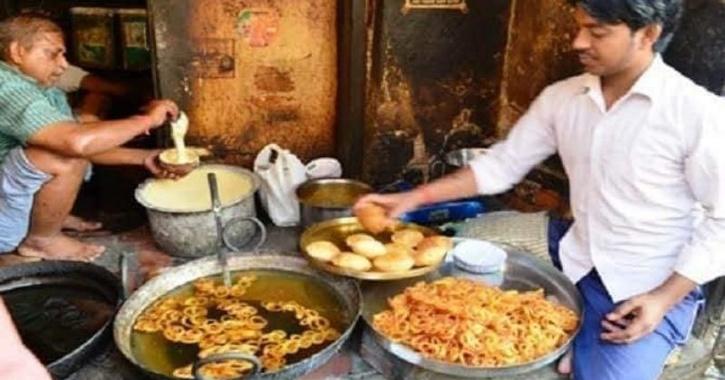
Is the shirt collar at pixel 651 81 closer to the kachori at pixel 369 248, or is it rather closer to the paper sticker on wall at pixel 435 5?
the kachori at pixel 369 248

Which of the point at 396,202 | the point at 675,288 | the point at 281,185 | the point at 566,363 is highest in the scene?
the point at 396,202

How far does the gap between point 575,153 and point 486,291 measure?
2.28 ft

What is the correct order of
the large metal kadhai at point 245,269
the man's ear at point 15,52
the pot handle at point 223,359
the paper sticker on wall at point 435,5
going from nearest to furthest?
the pot handle at point 223,359
the large metal kadhai at point 245,269
the man's ear at point 15,52
the paper sticker on wall at point 435,5

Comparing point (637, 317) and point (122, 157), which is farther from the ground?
point (122, 157)

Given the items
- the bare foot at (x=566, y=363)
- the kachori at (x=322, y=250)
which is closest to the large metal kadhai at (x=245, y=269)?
the kachori at (x=322, y=250)

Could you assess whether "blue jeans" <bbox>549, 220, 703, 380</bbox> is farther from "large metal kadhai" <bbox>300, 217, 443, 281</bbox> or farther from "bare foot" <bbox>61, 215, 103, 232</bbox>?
"bare foot" <bbox>61, 215, 103, 232</bbox>

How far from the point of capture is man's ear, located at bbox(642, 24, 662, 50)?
8.89ft

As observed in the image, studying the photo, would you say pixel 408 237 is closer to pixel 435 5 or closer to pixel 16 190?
pixel 435 5

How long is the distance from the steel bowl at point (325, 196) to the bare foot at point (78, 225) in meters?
1.22

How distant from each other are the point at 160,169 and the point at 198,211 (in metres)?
0.42

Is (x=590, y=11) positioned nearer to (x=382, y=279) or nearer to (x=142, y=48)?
(x=382, y=279)

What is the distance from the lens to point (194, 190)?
13.9 ft

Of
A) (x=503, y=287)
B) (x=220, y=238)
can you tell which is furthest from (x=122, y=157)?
(x=503, y=287)

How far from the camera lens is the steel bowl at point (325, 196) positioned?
159 inches
